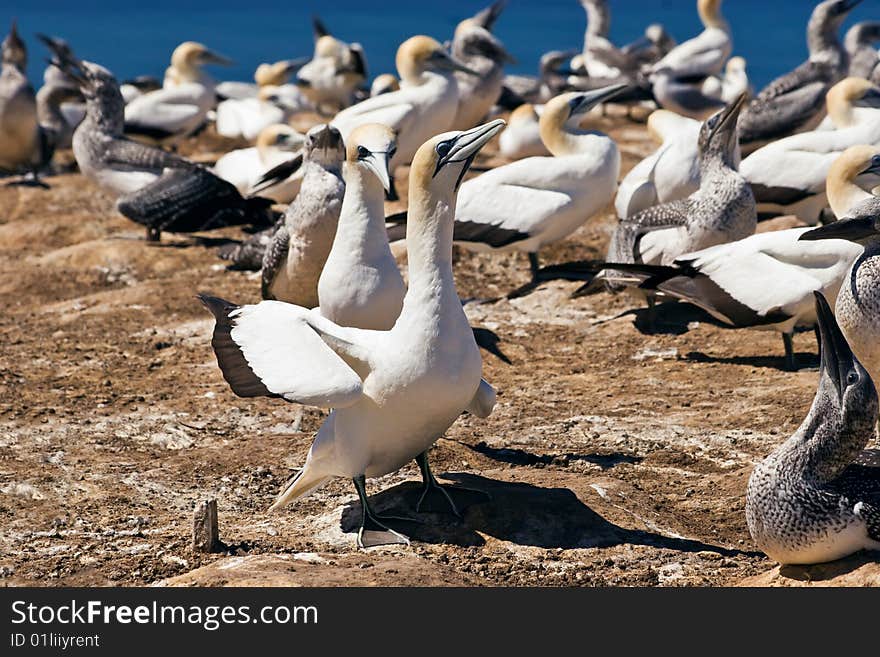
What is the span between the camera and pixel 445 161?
568 cm

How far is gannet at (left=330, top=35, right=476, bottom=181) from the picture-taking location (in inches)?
512

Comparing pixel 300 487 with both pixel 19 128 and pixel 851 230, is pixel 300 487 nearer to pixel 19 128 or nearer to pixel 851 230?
pixel 851 230

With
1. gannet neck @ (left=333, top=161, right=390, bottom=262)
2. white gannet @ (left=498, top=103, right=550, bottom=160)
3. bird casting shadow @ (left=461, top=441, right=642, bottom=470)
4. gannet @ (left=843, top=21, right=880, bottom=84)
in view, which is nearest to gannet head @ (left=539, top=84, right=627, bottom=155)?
gannet neck @ (left=333, top=161, right=390, bottom=262)

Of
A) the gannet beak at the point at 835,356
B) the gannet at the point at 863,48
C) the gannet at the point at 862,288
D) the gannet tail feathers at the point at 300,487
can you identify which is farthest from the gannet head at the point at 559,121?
the gannet at the point at 863,48

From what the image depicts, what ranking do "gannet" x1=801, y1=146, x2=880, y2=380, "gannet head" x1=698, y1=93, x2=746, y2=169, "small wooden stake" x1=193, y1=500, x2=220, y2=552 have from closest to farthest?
1. "small wooden stake" x1=193, y1=500, x2=220, y2=552
2. "gannet" x1=801, y1=146, x2=880, y2=380
3. "gannet head" x1=698, y1=93, x2=746, y2=169

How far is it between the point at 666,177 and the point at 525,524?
6.13 metres

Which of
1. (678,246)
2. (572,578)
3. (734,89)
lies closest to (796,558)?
(572,578)

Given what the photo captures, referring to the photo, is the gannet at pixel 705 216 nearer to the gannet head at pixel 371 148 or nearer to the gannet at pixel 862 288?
the gannet at pixel 862 288

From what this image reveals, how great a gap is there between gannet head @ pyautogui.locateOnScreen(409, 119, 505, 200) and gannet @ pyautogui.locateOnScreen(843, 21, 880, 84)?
1539 cm

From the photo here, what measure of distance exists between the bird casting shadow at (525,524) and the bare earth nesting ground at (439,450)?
0.04 feet

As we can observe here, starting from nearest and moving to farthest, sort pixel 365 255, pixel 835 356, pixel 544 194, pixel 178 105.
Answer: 1. pixel 835 356
2. pixel 365 255
3. pixel 544 194
4. pixel 178 105

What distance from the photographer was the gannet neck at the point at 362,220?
6871 mm

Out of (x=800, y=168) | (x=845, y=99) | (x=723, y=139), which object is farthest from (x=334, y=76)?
(x=723, y=139)

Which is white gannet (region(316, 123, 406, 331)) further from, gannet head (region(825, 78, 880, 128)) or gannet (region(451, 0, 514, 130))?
gannet (region(451, 0, 514, 130))
